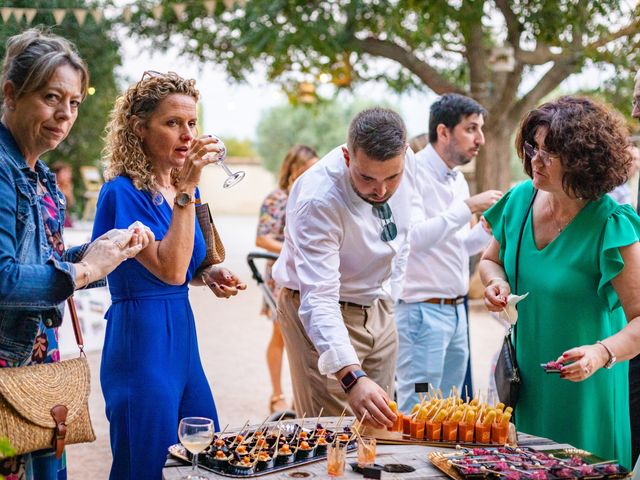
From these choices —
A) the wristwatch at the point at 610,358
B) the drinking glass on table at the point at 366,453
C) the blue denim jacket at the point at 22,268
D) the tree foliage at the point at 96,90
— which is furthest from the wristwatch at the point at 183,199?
the tree foliage at the point at 96,90

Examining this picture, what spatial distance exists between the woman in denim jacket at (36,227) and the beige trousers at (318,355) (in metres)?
0.98

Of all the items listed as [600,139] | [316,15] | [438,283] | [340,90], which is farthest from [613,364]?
[340,90]

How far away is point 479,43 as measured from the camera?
9.53m

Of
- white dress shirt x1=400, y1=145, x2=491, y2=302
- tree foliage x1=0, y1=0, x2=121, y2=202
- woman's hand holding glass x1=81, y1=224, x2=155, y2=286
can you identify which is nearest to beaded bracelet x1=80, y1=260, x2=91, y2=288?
woman's hand holding glass x1=81, y1=224, x2=155, y2=286

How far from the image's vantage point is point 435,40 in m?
10.3

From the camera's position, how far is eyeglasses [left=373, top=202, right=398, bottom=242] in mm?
3021

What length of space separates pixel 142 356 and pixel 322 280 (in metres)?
0.68

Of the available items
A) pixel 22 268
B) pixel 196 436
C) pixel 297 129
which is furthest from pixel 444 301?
pixel 297 129

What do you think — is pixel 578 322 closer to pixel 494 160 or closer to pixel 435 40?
pixel 494 160

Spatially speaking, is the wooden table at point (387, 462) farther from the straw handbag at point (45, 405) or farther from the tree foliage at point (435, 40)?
the tree foliage at point (435, 40)

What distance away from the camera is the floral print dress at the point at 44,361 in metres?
2.06

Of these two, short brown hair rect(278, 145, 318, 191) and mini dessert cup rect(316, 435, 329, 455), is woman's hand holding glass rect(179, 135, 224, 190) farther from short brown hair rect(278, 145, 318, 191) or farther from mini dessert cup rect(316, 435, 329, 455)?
short brown hair rect(278, 145, 318, 191)

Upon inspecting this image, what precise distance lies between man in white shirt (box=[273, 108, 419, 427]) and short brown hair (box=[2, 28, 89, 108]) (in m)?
1.03

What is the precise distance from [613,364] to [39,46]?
1.95 meters
